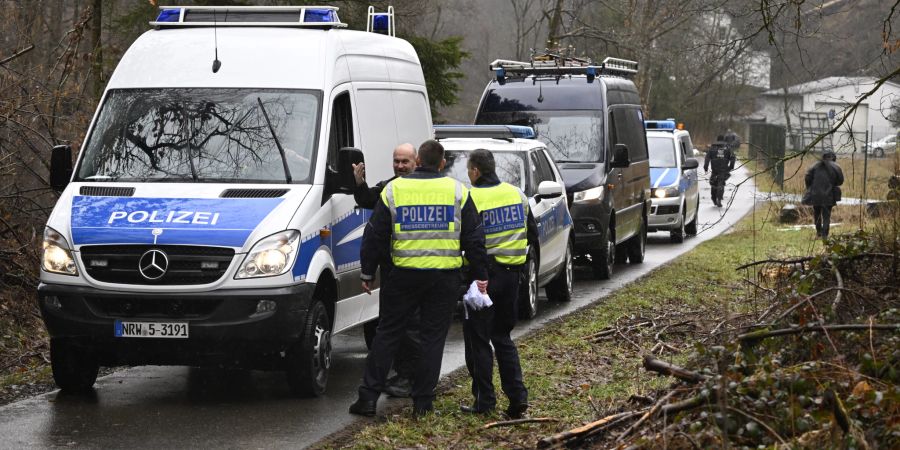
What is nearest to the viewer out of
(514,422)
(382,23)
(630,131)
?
(514,422)

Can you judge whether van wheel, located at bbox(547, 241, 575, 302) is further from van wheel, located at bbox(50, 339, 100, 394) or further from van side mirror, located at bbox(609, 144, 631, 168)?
van wheel, located at bbox(50, 339, 100, 394)

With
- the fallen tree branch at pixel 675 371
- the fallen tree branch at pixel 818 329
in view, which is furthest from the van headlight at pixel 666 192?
the fallen tree branch at pixel 675 371

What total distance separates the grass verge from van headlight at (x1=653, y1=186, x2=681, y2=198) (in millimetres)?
6023

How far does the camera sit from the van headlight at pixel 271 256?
7.98m

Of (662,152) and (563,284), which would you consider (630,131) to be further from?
(662,152)

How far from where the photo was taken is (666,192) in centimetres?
2319

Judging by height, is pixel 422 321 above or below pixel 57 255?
below

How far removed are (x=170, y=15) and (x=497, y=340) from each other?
4060 mm

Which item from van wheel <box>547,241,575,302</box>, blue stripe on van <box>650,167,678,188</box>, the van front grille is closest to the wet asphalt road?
the van front grille

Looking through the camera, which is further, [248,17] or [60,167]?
[248,17]

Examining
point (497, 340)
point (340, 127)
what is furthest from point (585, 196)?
point (497, 340)

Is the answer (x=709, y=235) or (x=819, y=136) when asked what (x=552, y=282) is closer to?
(x=819, y=136)

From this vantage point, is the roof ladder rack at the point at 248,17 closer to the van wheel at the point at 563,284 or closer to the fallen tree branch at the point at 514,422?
the fallen tree branch at the point at 514,422

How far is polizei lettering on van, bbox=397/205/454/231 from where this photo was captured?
7668 mm
